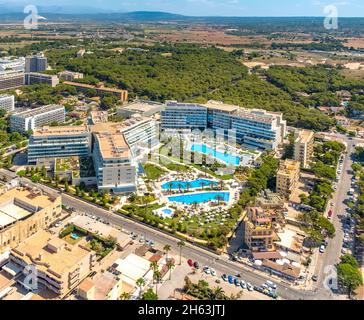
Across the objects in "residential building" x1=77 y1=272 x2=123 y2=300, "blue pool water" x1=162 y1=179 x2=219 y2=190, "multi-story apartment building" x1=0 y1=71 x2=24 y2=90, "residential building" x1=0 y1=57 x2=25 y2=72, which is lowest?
"residential building" x1=77 y1=272 x2=123 y2=300

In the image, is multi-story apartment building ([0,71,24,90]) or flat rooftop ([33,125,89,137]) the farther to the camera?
multi-story apartment building ([0,71,24,90])

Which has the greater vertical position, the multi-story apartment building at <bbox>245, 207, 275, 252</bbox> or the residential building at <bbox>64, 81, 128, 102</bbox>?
the residential building at <bbox>64, 81, 128, 102</bbox>

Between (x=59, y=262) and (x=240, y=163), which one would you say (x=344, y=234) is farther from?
(x=59, y=262)

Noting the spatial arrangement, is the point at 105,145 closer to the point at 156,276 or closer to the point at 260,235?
the point at 156,276

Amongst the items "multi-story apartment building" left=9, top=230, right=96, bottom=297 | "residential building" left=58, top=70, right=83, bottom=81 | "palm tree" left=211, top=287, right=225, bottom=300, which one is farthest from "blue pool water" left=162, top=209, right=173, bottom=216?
"residential building" left=58, top=70, right=83, bottom=81

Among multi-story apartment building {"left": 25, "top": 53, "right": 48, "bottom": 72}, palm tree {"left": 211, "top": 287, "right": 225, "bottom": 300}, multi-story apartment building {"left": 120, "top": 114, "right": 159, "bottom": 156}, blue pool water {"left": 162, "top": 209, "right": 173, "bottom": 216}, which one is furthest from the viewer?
multi-story apartment building {"left": 25, "top": 53, "right": 48, "bottom": 72}

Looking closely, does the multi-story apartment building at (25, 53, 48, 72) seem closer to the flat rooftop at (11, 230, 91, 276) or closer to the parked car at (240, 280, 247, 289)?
the flat rooftop at (11, 230, 91, 276)
